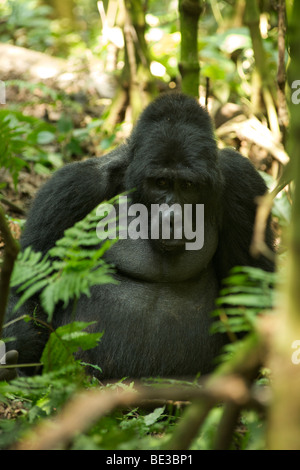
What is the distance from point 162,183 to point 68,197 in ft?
1.90

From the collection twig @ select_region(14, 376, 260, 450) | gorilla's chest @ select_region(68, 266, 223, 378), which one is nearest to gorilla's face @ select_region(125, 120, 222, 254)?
gorilla's chest @ select_region(68, 266, 223, 378)

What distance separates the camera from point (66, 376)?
212 centimetres

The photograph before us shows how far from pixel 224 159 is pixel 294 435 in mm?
2747

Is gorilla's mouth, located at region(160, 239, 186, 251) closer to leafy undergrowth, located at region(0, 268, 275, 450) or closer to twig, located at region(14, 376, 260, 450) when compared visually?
leafy undergrowth, located at region(0, 268, 275, 450)


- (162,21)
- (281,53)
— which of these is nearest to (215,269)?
(281,53)

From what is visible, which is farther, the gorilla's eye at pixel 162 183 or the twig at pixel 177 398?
the gorilla's eye at pixel 162 183

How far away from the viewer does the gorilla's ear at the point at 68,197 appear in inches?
143

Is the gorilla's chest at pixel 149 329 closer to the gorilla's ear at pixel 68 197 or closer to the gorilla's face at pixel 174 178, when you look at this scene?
the gorilla's face at pixel 174 178

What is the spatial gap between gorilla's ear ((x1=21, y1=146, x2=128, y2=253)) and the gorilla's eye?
30 centimetres

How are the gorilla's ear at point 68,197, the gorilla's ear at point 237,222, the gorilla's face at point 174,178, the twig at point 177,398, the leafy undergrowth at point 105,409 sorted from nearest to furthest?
the twig at point 177,398, the leafy undergrowth at point 105,409, the gorilla's face at point 174,178, the gorilla's ear at point 68,197, the gorilla's ear at point 237,222

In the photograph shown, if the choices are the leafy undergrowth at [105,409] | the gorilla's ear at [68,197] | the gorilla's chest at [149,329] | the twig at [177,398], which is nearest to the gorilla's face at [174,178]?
the gorilla's ear at [68,197]

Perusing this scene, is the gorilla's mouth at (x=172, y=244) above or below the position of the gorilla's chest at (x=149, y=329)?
above

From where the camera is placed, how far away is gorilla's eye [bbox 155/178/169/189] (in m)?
3.46
